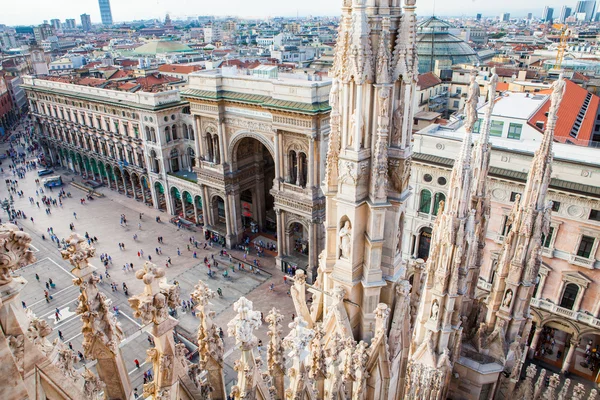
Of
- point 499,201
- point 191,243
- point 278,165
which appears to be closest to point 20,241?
point 499,201

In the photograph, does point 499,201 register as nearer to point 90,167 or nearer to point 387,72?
point 387,72

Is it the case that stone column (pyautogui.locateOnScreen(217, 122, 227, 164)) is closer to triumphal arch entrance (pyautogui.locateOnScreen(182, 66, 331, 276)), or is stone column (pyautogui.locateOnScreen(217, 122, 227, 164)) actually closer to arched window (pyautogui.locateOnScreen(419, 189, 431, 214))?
triumphal arch entrance (pyautogui.locateOnScreen(182, 66, 331, 276))

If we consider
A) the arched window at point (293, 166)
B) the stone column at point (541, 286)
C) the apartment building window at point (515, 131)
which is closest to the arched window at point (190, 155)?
the arched window at point (293, 166)

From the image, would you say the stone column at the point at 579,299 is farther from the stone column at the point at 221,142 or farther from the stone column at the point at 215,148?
the stone column at the point at 215,148

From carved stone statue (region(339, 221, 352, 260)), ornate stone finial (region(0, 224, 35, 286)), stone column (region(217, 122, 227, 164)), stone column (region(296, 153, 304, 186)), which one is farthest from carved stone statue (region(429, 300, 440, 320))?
stone column (region(217, 122, 227, 164))

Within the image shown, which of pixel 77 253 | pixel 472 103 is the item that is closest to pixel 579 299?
pixel 472 103

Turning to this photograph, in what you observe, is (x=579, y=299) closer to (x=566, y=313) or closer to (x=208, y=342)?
(x=566, y=313)
